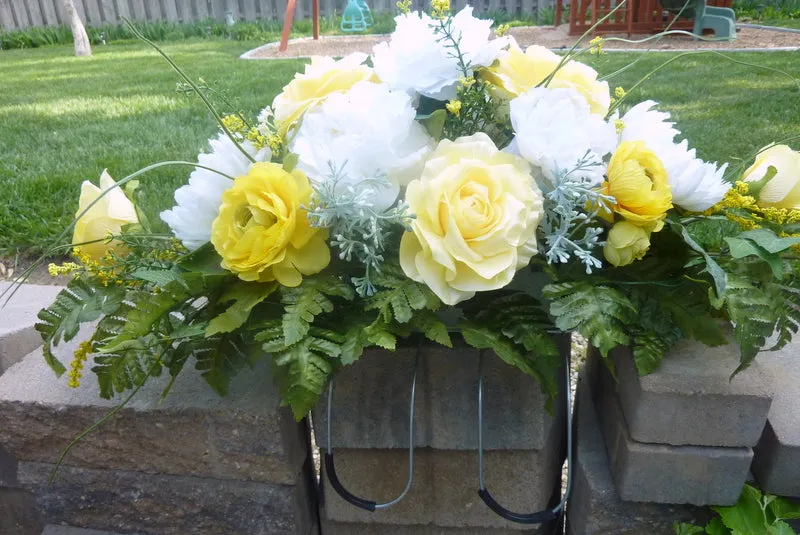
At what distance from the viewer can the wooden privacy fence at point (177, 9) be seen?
11.4 m

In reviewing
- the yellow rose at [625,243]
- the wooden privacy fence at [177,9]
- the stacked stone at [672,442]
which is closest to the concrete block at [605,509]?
the stacked stone at [672,442]

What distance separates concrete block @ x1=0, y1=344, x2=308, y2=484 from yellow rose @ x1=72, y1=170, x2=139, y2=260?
25 centimetres

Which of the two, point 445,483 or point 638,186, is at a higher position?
point 638,186

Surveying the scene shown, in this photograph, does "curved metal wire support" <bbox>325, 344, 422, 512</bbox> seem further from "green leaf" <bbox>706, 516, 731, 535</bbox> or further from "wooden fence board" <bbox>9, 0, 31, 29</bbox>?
"wooden fence board" <bbox>9, 0, 31, 29</bbox>

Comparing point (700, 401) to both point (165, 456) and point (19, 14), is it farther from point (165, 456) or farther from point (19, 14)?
point (19, 14)

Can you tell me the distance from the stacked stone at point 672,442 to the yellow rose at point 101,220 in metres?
0.82

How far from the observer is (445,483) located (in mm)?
1170

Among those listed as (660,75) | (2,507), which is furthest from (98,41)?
(2,507)

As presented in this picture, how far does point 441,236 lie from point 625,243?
26 cm

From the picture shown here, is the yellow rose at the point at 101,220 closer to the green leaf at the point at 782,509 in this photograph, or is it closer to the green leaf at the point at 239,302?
the green leaf at the point at 239,302

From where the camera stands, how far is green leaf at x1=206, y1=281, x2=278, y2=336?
0.89 metres

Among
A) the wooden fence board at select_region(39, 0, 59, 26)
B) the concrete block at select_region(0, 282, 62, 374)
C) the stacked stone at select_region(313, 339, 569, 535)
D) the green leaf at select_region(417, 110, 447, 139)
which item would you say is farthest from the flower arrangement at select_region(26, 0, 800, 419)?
the wooden fence board at select_region(39, 0, 59, 26)

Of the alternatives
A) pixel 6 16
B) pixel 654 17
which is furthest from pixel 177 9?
pixel 654 17

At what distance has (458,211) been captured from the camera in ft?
2.76
